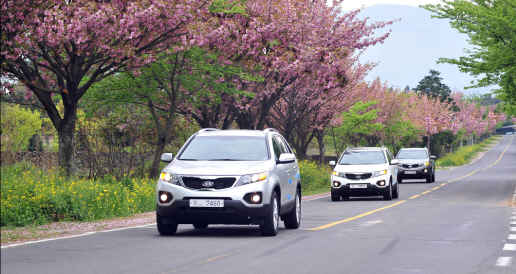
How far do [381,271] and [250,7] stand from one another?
19.5 metres

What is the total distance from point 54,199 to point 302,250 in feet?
20.8

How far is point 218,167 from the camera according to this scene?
1425 cm

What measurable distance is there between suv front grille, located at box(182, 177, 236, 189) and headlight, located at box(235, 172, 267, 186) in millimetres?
116

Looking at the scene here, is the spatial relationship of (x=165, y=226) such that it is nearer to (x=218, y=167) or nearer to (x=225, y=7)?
(x=218, y=167)

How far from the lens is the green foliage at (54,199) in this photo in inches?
637

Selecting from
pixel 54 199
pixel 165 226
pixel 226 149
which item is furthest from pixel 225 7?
pixel 165 226

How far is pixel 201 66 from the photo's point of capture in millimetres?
25406

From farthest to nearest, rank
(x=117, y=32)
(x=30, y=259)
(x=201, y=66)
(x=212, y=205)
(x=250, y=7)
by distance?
(x=250, y=7) < (x=201, y=66) < (x=117, y=32) < (x=212, y=205) < (x=30, y=259)

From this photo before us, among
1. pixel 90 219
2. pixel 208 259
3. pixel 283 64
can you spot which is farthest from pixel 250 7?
pixel 208 259

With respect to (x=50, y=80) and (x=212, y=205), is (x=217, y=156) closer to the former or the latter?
(x=212, y=205)

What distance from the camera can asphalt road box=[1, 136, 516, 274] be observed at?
10445 millimetres

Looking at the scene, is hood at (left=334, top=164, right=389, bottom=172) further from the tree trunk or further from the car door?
the car door

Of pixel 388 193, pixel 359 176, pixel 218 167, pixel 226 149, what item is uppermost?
pixel 226 149

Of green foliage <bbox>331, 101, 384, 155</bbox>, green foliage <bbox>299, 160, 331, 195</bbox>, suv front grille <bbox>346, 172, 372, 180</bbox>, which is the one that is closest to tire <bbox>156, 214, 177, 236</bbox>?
suv front grille <bbox>346, 172, 372, 180</bbox>
